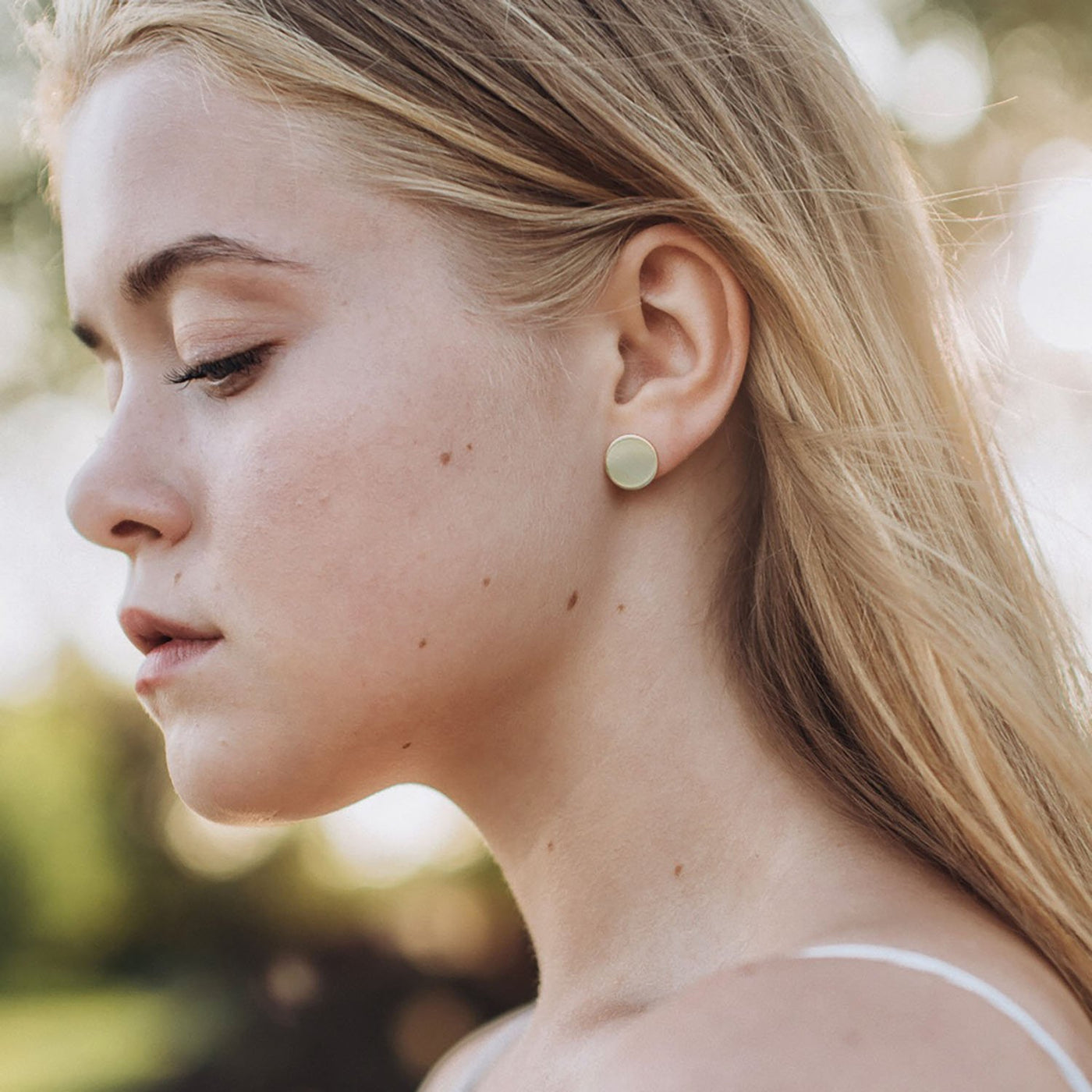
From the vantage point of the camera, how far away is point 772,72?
69.9 inches

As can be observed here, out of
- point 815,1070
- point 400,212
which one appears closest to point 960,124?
point 400,212

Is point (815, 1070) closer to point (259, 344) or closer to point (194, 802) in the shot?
point (194, 802)

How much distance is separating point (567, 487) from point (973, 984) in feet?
2.38

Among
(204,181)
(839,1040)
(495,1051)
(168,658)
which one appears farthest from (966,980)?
(204,181)

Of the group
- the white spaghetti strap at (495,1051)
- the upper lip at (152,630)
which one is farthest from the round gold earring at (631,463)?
the white spaghetti strap at (495,1051)

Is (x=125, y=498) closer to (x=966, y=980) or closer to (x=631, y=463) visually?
(x=631, y=463)

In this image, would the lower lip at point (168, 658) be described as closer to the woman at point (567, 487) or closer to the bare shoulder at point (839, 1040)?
the woman at point (567, 487)

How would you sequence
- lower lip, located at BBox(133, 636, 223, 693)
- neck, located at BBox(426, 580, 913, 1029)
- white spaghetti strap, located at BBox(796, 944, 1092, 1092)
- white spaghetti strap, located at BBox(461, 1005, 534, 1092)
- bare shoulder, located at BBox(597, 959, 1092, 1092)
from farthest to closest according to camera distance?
white spaghetti strap, located at BBox(461, 1005, 534, 1092) → lower lip, located at BBox(133, 636, 223, 693) → neck, located at BBox(426, 580, 913, 1029) → white spaghetti strap, located at BBox(796, 944, 1092, 1092) → bare shoulder, located at BBox(597, 959, 1092, 1092)

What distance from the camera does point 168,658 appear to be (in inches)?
65.1

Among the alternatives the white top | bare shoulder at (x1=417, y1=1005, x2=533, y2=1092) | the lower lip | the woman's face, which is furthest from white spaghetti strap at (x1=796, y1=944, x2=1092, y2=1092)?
bare shoulder at (x1=417, y1=1005, x2=533, y2=1092)

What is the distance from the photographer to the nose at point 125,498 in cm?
162

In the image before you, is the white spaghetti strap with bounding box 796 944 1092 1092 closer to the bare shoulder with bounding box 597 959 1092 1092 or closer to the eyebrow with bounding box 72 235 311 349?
the bare shoulder with bounding box 597 959 1092 1092

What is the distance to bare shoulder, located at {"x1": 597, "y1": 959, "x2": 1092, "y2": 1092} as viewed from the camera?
3.77 feet

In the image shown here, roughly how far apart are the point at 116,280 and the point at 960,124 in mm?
5306
